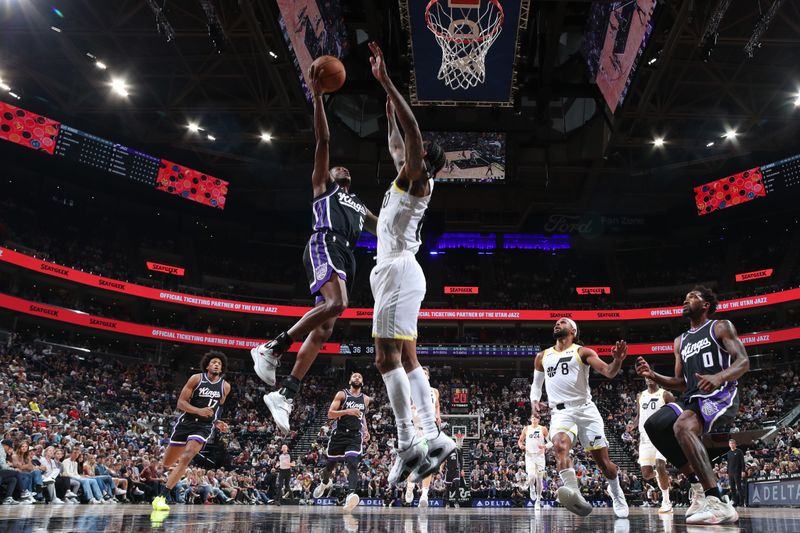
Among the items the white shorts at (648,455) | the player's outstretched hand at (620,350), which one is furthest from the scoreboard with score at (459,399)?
the player's outstretched hand at (620,350)

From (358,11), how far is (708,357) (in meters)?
14.9

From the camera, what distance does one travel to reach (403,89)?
63.4 ft

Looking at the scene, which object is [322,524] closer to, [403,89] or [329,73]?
[329,73]

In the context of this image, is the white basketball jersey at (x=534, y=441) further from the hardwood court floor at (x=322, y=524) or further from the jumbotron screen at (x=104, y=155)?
the jumbotron screen at (x=104, y=155)

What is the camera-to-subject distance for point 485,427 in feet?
86.5

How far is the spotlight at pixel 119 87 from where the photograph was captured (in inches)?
868

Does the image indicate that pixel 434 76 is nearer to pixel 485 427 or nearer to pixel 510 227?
pixel 485 427

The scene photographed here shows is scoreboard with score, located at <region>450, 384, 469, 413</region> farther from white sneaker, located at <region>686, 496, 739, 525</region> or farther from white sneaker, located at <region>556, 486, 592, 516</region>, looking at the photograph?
white sneaker, located at <region>686, 496, 739, 525</region>

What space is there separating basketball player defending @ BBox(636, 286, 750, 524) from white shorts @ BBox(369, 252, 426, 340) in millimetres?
2132

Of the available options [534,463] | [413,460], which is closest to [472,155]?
[534,463]

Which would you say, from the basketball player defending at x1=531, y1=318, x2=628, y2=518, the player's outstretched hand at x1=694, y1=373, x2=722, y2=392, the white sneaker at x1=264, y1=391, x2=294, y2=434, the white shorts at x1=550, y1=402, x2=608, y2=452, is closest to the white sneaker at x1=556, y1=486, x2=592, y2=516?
the basketball player defending at x1=531, y1=318, x2=628, y2=518

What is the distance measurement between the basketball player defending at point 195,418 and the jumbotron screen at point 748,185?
27364 mm

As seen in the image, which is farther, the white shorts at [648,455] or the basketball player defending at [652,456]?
the white shorts at [648,455]

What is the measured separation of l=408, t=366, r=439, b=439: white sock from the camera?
15.4 ft
